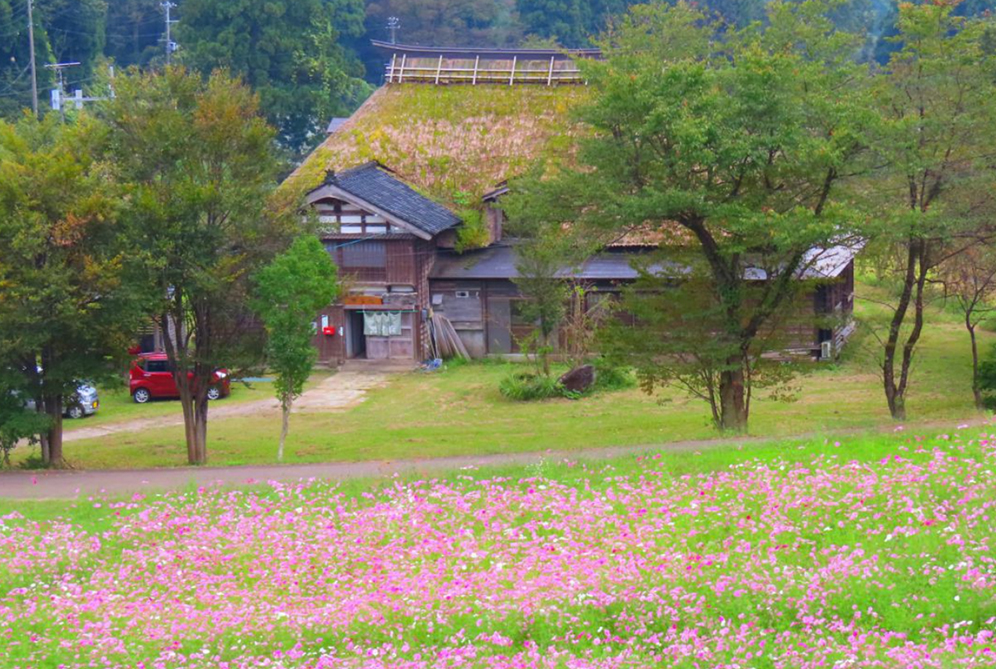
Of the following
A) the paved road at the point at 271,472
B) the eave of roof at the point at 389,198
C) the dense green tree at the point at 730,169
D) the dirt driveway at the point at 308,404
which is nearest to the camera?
the paved road at the point at 271,472

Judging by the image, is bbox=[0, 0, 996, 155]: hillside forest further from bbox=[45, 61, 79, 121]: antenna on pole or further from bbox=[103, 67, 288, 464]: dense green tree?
bbox=[103, 67, 288, 464]: dense green tree

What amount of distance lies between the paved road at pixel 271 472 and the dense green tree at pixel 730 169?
339 centimetres

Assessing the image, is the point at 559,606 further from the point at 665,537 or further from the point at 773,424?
the point at 773,424

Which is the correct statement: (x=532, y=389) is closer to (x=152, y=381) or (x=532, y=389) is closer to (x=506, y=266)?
(x=506, y=266)

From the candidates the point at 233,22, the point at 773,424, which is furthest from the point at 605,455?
the point at 233,22

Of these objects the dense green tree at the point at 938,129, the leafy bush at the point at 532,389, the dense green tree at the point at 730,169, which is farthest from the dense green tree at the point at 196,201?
the dense green tree at the point at 938,129

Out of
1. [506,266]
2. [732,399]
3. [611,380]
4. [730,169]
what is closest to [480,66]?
[506,266]

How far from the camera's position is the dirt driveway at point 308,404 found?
28422 mm

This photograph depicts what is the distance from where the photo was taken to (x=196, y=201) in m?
20.6

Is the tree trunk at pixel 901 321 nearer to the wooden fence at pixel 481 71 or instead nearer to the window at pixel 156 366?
the window at pixel 156 366

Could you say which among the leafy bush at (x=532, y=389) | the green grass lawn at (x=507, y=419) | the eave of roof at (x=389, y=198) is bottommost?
the green grass lawn at (x=507, y=419)

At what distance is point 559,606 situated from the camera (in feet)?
32.9

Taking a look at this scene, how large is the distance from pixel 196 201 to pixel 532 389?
12012mm

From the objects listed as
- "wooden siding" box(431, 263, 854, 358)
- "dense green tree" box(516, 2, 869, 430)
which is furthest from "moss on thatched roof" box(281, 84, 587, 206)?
"dense green tree" box(516, 2, 869, 430)
